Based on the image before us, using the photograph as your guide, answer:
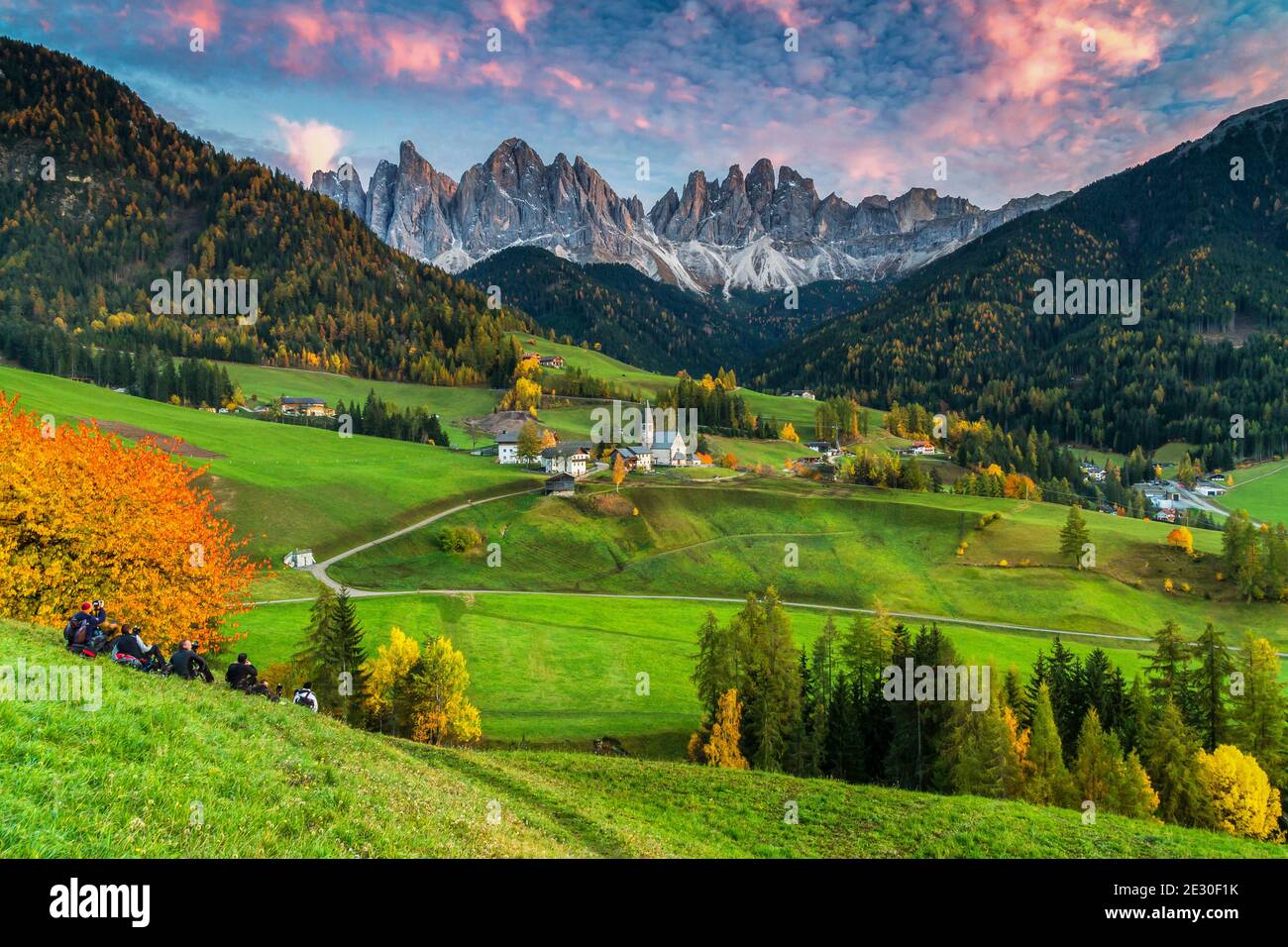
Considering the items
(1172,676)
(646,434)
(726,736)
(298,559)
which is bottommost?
(726,736)

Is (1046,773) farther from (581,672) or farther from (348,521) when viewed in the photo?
(348,521)

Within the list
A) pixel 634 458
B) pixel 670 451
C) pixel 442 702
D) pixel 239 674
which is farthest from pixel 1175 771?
pixel 670 451

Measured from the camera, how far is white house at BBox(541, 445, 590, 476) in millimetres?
154875

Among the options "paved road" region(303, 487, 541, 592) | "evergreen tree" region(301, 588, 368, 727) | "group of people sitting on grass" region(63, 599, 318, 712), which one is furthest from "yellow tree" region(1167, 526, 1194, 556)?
"group of people sitting on grass" region(63, 599, 318, 712)

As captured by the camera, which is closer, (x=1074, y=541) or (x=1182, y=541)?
A: (x=1074, y=541)

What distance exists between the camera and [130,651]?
24875 mm

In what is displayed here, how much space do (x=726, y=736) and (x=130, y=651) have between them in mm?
41154

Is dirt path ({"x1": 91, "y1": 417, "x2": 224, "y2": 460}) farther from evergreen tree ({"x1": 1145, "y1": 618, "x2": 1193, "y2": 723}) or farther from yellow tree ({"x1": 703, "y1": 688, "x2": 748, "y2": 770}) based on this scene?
evergreen tree ({"x1": 1145, "y1": 618, "x2": 1193, "y2": 723})

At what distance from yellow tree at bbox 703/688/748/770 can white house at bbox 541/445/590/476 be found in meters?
101

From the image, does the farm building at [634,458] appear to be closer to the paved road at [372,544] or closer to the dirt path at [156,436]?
the paved road at [372,544]

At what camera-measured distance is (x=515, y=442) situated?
17025 centimetres

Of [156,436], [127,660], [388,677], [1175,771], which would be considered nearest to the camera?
[127,660]

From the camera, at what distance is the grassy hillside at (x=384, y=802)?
11297 mm

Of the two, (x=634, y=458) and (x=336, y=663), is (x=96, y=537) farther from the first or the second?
(x=634, y=458)
